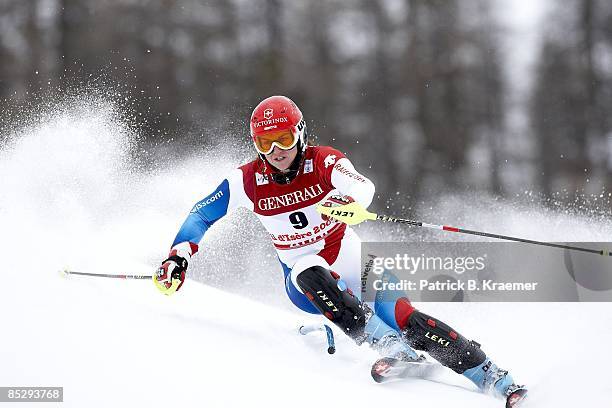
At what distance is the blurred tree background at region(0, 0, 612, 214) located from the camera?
17.3 meters

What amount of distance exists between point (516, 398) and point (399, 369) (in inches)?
26.7

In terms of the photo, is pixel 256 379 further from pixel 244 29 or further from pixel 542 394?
pixel 244 29

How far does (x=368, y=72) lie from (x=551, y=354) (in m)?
14.7

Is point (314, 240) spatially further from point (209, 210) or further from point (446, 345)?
point (446, 345)

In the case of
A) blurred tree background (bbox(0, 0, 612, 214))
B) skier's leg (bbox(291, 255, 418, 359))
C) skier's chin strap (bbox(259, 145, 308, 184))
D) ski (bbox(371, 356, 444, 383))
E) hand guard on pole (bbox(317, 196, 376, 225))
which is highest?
blurred tree background (bbox(0, 0, 612, 214))

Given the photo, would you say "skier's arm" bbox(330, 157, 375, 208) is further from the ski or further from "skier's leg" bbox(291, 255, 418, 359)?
the ski

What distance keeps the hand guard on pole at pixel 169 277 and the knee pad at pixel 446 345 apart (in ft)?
4.97

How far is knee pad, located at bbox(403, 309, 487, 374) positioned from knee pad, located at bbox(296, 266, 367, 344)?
34cm

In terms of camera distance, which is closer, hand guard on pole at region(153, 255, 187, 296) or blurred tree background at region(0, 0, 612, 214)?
hand guard on pole at region(153, 255, 187, 296)

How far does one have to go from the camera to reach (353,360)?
15.5 ft

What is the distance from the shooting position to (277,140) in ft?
14.6

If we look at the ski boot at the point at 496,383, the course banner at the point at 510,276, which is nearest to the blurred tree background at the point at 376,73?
the course banner at the point at 510,276

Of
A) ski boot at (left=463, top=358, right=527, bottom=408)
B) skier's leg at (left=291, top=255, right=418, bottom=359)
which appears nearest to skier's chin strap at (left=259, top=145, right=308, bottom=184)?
skier's leg at (left=291, top=255, right=418, bottom=359)

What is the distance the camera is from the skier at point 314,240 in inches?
163
